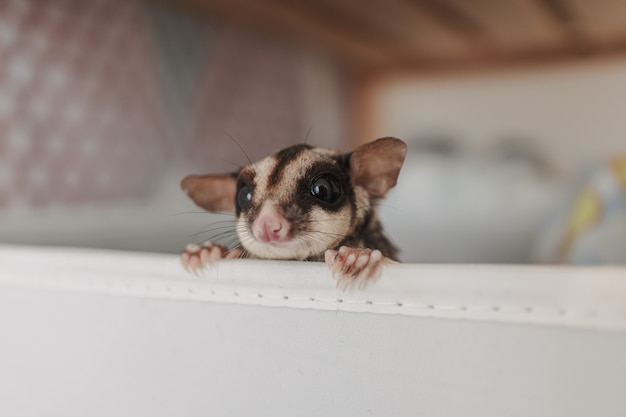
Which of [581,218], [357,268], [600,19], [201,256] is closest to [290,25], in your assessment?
[600,19]

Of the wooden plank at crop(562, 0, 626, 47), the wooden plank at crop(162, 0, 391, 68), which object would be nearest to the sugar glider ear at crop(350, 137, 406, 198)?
the wooden plank at crop(562, 0, 626, 47)

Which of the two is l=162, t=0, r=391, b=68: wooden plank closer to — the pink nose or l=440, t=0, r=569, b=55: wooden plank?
l=440, t=0, r=569, b=55: wooden plank

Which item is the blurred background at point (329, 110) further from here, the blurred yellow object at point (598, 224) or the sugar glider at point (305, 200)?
the sugar glider at point (305, 200)

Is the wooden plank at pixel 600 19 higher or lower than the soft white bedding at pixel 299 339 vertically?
higher

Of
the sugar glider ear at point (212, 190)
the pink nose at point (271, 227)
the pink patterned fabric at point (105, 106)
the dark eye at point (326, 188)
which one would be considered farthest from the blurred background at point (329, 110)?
the pink nose at point (271, 227)

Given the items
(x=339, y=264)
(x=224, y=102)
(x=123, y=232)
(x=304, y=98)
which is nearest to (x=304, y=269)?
(x=339, y=264)
